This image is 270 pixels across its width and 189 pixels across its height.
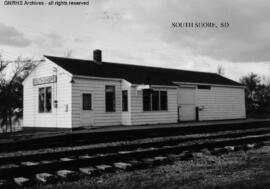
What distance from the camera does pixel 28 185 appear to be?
6.06 meters

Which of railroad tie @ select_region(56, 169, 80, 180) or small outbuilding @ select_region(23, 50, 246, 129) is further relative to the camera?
small outbuilding @ select_region(23, 50, 246, 129)

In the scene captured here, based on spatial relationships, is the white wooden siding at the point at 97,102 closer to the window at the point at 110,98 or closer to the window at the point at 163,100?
the window at the point at 110,98

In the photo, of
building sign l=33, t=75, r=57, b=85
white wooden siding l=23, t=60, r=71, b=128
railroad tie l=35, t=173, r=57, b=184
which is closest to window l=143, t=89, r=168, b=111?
white wooden siding l=23, t=60, r=71, b=128

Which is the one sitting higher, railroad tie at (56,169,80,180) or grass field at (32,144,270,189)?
railroad tie at (56,169,80,180)

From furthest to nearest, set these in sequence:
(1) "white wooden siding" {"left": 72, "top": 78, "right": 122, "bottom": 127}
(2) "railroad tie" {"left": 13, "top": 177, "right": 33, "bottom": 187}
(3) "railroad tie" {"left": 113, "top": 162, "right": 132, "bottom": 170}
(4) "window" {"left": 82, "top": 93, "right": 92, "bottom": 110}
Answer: (4) "window" {"left": 82, "top": 93, "right": 92, "bottom": 110}
(1) "white wooden siding" {"left": 72, "top": 78, "right": 122, "bottom": 127}
(3) "railroad tie" {"left": 113, "top": 162, "right": 132, "bottom": 170}
(2) "railroad tie" {"left": 13, "top": 177, "right": 33, "bottom": 187}

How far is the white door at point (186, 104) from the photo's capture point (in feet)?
85.4

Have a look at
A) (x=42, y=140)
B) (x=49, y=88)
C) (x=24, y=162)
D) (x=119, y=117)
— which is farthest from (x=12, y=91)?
(x=24, y=162)

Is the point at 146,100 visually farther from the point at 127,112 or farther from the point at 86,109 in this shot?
the point at 86,109

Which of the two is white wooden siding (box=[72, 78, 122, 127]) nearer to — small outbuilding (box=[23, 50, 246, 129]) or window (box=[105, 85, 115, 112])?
small outbuilding (box=[23, 50, 246, 129])

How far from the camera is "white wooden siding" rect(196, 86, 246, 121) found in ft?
89.9

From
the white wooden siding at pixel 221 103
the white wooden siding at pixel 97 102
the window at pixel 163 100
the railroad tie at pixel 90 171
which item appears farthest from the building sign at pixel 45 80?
the railroad tie at pixel 90 171

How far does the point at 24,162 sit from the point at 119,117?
14280 millimetres

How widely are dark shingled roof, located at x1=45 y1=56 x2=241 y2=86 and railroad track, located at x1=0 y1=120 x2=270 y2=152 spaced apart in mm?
6311

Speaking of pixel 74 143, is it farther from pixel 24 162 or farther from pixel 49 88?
pixel 49 88
